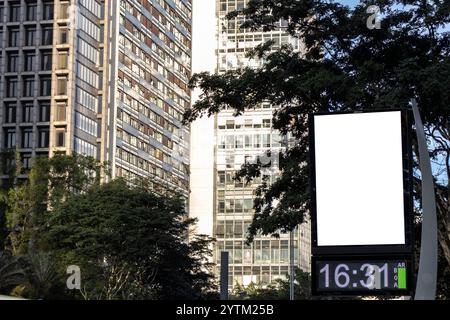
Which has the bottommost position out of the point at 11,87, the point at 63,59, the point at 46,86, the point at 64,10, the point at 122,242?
the point at 122,242

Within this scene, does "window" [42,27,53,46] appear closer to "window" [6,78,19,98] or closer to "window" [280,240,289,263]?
"window" [6,78,19,98]

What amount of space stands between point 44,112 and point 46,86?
2.90m

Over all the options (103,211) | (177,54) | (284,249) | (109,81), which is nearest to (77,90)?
(109,81)

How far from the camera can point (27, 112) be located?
97.8 metres

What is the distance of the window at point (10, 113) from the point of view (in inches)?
3842

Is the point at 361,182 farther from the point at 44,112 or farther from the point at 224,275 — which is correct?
the point at 44,112

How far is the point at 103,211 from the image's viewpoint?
57.7 metres

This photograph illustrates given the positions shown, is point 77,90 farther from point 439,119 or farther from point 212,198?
point 439,119

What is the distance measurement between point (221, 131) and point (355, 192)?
449ft

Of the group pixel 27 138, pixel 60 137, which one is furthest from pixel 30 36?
pixel 60 137

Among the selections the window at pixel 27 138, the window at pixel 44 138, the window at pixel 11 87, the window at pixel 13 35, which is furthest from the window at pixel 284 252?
the window at pixel 13 35

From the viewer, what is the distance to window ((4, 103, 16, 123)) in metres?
97.6

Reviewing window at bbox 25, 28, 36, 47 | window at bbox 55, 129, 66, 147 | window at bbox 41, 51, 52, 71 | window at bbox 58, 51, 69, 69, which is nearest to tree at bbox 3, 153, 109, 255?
window at bbox 55, 129, 66, 147

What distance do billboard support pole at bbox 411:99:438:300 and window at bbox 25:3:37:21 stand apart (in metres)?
94.4
